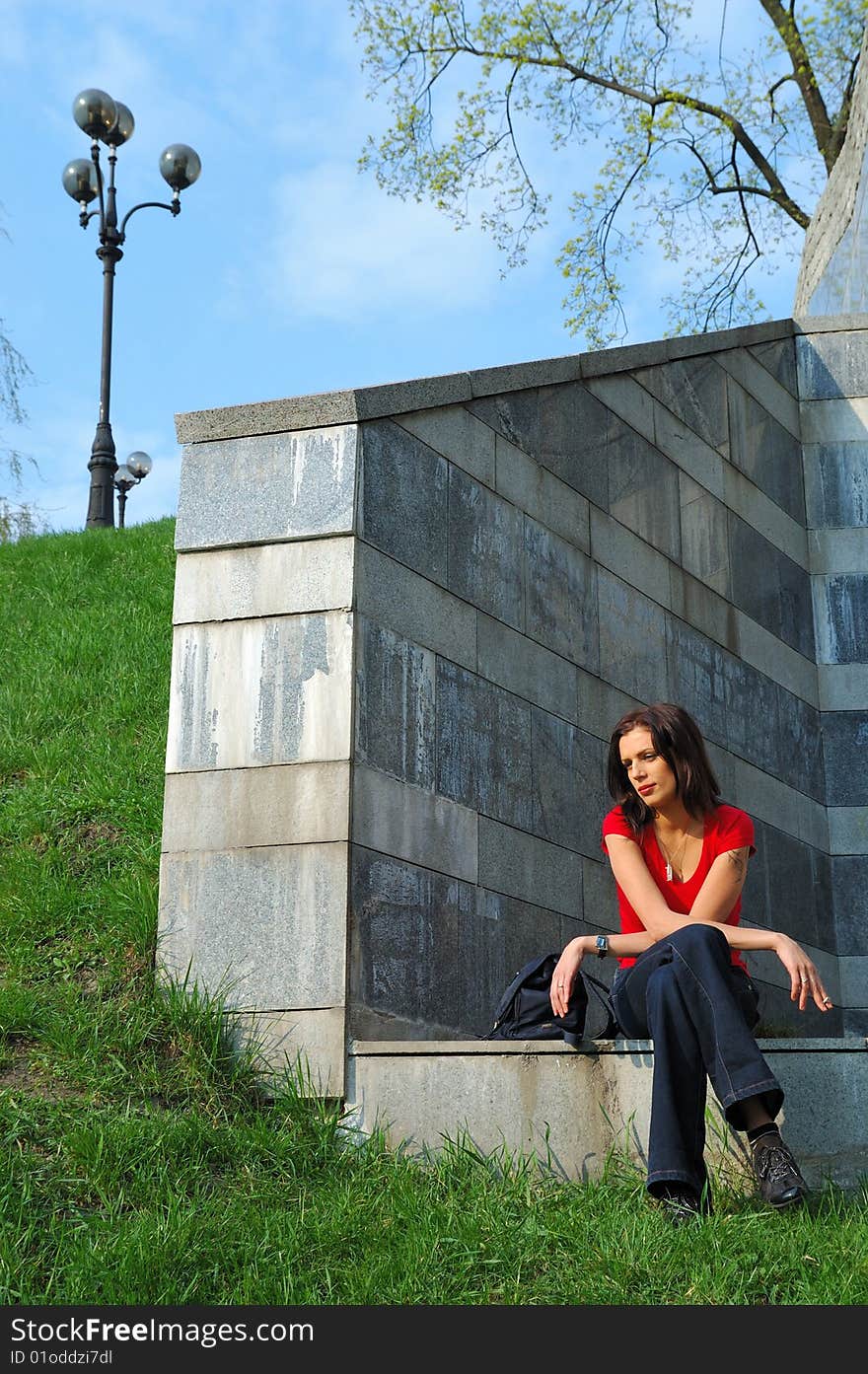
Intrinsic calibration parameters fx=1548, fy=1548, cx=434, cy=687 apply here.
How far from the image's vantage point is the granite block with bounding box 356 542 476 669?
5.89m

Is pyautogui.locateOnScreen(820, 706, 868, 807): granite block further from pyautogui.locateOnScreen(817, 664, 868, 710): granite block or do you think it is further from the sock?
the sock

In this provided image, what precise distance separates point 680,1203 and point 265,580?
9.32 feet

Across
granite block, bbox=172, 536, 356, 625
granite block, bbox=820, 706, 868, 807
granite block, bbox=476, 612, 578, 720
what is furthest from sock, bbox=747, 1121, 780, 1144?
granite block, bbox=820, 706, 868, 807

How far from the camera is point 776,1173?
13.8 feet

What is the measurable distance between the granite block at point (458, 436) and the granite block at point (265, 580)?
0.78 m

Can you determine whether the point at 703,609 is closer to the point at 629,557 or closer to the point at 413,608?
the point at 629,557

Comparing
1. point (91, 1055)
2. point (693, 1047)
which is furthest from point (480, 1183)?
point (91, 1055)

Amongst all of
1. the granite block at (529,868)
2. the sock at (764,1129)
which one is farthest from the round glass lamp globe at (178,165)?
the sock at (764,1129)

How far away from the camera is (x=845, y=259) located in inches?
508

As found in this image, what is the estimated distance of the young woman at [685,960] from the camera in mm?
4176

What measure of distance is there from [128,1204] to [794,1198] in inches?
72.4

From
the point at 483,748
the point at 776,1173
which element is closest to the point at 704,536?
the point at 483,748

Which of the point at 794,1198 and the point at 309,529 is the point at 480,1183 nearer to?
the point at 794,1198

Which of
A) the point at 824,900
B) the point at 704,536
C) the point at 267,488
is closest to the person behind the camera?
the point at 267,488
